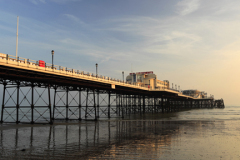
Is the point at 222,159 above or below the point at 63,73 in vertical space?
below

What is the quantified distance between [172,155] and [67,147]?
649 centimetres

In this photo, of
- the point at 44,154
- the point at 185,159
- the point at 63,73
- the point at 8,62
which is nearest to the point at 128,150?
the point at 185,159

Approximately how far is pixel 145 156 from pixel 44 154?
550 cm

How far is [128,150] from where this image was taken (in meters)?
12.7

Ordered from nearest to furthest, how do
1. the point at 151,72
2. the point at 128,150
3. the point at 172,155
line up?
the point at 172,155 < the point at 128,150 < the point at 151,72

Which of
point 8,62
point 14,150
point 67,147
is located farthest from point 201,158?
point 8,62

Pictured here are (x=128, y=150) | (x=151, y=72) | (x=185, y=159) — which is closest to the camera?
(x=185, y=159)

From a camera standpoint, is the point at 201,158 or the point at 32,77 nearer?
the point at 201,158

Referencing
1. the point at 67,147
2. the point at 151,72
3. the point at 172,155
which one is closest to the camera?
the point at 172,155

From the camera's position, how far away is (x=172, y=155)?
1145 centimetres

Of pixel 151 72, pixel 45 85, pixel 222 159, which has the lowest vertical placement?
pixel 222 159

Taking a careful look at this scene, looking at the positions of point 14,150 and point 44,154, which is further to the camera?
point 14,150

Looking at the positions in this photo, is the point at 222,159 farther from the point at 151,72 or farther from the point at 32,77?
the point at 151,72

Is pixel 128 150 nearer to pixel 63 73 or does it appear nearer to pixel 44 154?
pixel 44 154
